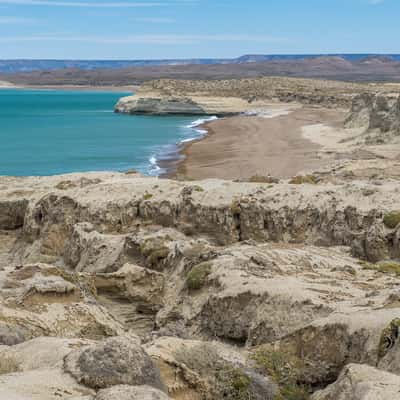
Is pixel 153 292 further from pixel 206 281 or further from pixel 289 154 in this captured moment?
pixel 289 154

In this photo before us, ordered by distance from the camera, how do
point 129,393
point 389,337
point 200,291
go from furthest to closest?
point 200,291
point 389,337
point 129,393

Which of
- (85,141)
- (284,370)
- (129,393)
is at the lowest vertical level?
(85,141)

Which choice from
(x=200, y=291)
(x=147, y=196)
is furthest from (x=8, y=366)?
(x=147, y=196)

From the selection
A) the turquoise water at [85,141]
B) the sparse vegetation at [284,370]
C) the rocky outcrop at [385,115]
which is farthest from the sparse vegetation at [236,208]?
the rocky outcrop at [385,115]

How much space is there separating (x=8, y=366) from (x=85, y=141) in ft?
204

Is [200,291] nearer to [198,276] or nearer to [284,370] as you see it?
[198,276]

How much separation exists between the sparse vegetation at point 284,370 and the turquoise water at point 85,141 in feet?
127

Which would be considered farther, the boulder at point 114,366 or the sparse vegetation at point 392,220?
the sparse vegetation at point 392,220

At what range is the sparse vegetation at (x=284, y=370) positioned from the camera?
916 cm

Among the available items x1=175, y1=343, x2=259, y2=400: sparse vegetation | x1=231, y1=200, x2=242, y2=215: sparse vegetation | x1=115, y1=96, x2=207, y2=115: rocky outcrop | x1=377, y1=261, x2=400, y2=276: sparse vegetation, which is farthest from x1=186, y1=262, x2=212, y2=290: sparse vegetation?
x1=115, y1=96, x2=207, y2=115: rocky outcrop

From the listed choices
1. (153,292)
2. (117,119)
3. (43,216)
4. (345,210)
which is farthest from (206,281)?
(117,119)

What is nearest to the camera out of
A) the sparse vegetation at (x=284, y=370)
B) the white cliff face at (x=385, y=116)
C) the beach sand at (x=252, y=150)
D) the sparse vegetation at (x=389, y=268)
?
the sparse vegetation at (x=284, y=370)

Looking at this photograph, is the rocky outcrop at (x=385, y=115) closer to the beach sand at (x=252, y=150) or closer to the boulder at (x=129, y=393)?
the beach sand at (x=252, y=150)

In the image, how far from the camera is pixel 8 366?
8500 mm
